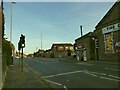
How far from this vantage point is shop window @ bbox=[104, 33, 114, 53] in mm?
41606

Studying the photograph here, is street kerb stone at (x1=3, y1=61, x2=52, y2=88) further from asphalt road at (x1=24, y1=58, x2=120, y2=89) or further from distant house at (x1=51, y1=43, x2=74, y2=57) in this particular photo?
distant house at (x1=51, y1=43, x2=74, y2=57)

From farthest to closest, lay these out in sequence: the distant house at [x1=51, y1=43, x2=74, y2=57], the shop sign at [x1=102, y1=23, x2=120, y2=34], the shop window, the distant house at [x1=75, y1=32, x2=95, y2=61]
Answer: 1. the distant house at [x1=51, y1=43, x2=74, y2=57]
2. the distant house at [x1=75, y1=32, x2=95, y2=61]
3. the shop window
4. the shop sign at [x1=102, y1=23, x2=120, y2=34]

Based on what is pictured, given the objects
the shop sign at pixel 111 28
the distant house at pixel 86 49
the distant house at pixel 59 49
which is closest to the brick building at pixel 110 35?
the shop sign at pixel 111 28

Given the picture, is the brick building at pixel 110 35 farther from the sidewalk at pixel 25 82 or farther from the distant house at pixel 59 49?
the distant house at pixel 59 49

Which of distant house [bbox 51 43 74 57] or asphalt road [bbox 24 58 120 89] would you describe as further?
distant house [bbox 51 43 74 57]

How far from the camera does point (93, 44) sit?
2041 inches

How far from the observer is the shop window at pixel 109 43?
41.6 metres

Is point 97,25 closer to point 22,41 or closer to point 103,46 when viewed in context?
point 103,46

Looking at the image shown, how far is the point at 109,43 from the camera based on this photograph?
42.5 metres

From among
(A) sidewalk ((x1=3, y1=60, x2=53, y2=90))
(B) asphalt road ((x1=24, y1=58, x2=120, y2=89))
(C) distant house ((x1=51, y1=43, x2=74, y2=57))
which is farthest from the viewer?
(C) distant house ((x1=51, y1=43, x2=74, y2=57))

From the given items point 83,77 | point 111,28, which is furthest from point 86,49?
point 83,77

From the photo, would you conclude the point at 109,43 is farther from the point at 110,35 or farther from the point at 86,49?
the point at 86,49

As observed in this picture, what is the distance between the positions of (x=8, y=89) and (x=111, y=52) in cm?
3226

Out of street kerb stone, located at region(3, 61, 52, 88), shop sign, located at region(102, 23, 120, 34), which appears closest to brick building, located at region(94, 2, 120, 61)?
shop sign, located at region(102, 23, 120, 34)
